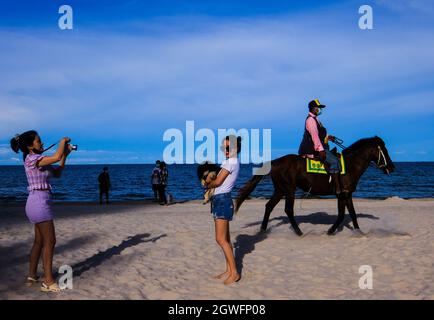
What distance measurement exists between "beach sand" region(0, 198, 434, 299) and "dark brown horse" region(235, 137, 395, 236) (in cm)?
91

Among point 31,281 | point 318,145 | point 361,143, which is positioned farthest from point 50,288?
point 361,143

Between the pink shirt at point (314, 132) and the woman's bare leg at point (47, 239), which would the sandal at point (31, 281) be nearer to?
the woman's bare leg at point (47, 239)

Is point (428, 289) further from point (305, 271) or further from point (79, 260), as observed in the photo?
point (79, 260)

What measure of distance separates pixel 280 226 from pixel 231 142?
6730 millimetres

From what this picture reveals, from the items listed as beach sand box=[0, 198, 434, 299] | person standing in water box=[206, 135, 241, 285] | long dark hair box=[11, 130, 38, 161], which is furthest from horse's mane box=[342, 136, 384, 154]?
long dark hair box=[11, 130, 38, 161]

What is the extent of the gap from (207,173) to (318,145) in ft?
14.9

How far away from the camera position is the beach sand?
20.7ft

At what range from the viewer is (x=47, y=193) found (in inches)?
233

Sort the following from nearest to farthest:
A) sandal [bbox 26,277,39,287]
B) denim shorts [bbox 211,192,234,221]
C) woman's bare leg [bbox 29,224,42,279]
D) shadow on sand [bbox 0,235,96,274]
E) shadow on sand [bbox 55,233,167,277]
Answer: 1. woman's bare leg [bbox 29,224,42,279]
2. denim shorts [bbox 211,192,234,221]
3. sandal [bbox 26,277,39,287]
4. shadow on sand [bbox 55,233,167,277]
5. shadow on sand [bbox 0,235,96,274]

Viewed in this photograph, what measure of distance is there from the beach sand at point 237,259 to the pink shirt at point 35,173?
1614 millimetres

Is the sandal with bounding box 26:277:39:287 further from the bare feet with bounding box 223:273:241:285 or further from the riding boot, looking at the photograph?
the riding boot

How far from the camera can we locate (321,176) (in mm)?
10469

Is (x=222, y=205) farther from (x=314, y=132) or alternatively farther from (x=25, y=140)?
(x=314, y=132)
